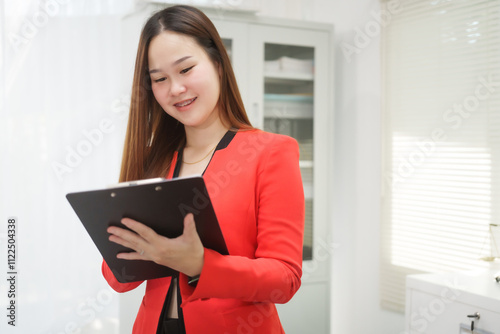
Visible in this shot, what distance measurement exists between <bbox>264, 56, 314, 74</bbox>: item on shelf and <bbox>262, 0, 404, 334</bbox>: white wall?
0.38m

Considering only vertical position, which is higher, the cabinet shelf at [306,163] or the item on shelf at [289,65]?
the item on shelf at [289,65]

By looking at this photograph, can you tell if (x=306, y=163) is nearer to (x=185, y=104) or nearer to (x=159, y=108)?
(x=159, y=108)

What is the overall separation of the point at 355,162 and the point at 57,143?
1683mm

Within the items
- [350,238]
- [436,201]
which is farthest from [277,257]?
[350,238]

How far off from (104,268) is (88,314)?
133 centimetres

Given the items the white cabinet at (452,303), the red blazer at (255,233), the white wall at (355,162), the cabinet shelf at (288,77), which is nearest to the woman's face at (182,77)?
the red blazer at (255,233)

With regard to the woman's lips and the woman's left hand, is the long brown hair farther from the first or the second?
the woman's left hand

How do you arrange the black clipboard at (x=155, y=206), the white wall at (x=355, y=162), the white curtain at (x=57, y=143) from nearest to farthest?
the black clipboard at (x=155, y=206) → the white curtain at (x=57, y=143) → the white wall at (x=355, y=162)

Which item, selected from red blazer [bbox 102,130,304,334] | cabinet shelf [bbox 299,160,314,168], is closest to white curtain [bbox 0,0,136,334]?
cabinet shelf [bbox 299,160,314,168]

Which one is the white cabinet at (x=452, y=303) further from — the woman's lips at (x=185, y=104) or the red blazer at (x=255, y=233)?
the woman's lips at (x=185, y=104)

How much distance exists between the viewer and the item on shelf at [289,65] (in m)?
2.61

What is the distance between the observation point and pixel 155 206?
0.81 meters

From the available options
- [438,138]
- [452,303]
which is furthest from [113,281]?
[438,138]

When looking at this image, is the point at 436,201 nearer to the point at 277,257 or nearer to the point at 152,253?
the point at 277,257
